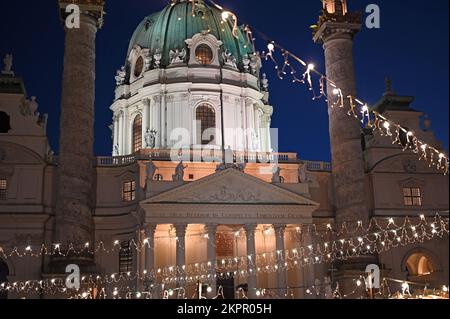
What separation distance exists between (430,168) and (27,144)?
29.7 metres

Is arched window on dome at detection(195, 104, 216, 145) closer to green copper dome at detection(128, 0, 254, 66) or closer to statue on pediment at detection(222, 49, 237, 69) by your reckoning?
statue on pediment at detection(222, 49, 237, 69)

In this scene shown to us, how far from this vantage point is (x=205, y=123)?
Result: 2152 inches

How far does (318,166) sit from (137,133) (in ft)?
55.3

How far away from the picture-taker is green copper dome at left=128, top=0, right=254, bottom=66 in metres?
57.7

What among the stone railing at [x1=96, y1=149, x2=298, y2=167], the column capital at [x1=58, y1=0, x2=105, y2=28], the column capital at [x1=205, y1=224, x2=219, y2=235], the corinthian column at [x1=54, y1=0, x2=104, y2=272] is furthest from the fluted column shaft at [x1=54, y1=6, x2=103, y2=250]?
the column capital at [x1=205, y1=224, x2=219, y2=235]

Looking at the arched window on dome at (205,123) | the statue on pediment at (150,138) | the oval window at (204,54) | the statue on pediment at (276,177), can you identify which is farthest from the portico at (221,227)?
the oval window at (204,54)

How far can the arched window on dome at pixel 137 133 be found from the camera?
55.5 metres

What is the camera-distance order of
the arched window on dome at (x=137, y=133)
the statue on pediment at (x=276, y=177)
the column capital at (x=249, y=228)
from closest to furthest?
the column capital at (x=249, y=228), the statue on pediment at (x=276, y=177), the arched window on dome at (x=137, y=133)

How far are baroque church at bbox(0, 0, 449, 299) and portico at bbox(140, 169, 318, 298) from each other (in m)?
0.07

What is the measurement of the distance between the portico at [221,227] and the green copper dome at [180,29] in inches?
732

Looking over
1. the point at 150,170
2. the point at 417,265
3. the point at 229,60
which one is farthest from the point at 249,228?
the point at 229,60

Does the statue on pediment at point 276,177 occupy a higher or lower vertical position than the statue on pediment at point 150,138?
lower

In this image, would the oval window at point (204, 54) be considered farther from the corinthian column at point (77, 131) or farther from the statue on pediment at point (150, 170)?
the corinthian column at point (77, 131)
